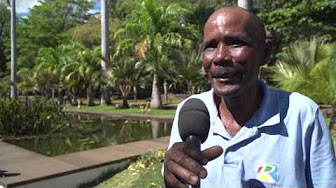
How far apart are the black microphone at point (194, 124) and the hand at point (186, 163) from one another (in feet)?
0.12

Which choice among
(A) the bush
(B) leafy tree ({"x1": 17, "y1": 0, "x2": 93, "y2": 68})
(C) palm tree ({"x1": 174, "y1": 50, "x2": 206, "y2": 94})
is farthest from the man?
(B) leafy tree ({"x1": 17, "y1": 0, "x2": 93, "y2": 68})

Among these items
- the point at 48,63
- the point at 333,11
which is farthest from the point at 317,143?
the point at 48,63

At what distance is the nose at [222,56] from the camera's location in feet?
5.00

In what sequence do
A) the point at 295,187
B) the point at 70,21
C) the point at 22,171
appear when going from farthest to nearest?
the point at 70,21 < the point at 22,171 < the point at 295,187

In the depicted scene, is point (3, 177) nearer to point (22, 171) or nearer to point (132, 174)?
point (22, 171)

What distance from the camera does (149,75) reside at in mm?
18266

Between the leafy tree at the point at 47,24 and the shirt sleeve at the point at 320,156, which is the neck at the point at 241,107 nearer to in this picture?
the shirt sleeve at the point at 320,156

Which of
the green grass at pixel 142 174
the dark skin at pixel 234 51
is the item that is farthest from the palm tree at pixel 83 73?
the dark skin at pixel 234 51

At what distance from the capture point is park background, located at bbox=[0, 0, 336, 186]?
8.56 m

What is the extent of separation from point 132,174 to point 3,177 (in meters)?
1.90

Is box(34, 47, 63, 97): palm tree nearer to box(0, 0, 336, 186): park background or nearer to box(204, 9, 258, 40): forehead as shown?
box(0, 0, 336, 186): park background

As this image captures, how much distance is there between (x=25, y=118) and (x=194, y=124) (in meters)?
9.68

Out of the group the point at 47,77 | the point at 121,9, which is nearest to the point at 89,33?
the point at 121,9

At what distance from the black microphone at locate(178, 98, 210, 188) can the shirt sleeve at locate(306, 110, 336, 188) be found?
47 cm
